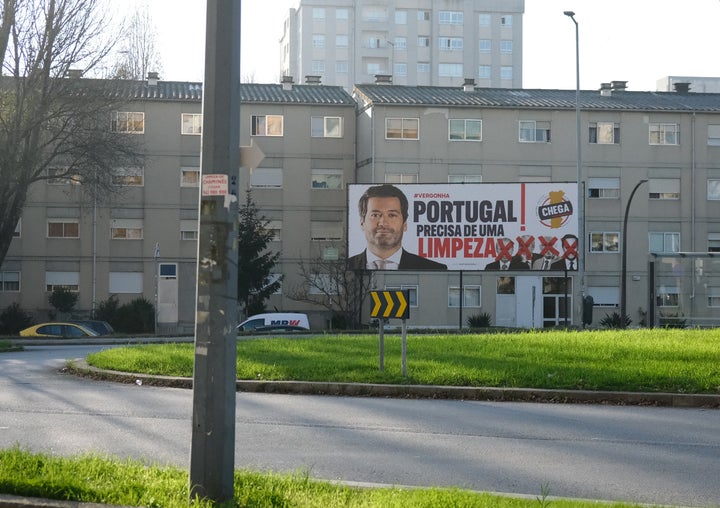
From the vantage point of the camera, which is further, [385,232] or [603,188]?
[603,188]

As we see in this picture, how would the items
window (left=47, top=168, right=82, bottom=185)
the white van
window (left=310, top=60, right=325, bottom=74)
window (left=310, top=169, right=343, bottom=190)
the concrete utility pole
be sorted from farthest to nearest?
window (left=310, top=60, right=325, bottom=74) < window (left=310, top=169, right=343, bottom=190) < the white van < window (left=47, top=168, right=82, bottom=185) < the concrete utility pole

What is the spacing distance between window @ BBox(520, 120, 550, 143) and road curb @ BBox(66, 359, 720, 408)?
42394 mm

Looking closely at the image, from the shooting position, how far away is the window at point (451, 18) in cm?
10188

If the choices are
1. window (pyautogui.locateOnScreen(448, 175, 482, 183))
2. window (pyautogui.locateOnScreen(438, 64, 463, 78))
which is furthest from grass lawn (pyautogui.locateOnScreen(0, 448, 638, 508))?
window (pyautogui.locateOnScreen(438, 64, 463, 78))

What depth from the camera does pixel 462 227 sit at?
1646 inches

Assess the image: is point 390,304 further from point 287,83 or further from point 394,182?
point 287,83

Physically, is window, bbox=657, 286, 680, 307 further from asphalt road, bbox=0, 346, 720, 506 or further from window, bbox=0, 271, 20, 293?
window, bbox=0, 271, 20, 293

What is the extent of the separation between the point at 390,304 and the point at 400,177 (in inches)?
1581

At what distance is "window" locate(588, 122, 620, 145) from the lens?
55781 millimetres

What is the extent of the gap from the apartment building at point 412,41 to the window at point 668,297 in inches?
2642

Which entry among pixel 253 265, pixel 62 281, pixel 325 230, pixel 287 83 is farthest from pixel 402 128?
pixel 62 281

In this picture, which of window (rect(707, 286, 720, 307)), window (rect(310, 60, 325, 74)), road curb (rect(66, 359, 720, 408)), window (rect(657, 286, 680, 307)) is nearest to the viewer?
road curb (rect(66, 359, 720, 408))

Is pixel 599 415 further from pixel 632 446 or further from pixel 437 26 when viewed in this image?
pixel 437 26

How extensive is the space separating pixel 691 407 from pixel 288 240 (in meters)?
43.1
